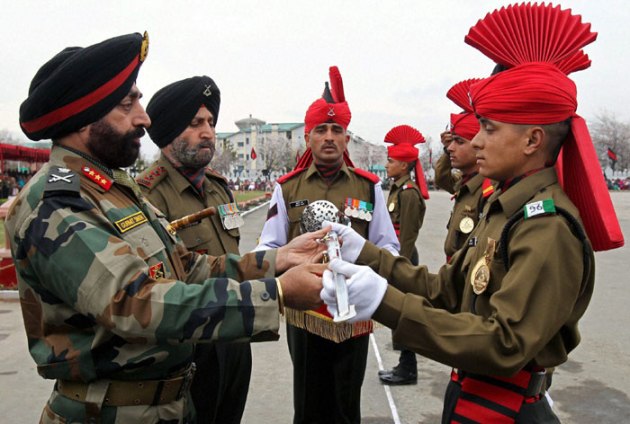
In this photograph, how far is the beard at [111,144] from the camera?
213cm

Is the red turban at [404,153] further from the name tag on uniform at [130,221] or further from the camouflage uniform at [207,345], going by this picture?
the name tag on uniform at [130,221]

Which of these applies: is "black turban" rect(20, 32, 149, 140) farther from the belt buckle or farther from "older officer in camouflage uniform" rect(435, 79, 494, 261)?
"older officer in camouflage uniform" rect(435, 79, 494, 261)

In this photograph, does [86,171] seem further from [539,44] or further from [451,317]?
[539,44]

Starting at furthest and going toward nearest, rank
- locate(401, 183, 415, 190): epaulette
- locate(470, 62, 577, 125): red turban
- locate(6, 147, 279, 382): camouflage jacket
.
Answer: locate(401, 183, 415, 190): epaulette, locate(470, 62, 577, 125): red turban, locate(6, 147, 279, 382): camouflage jacket

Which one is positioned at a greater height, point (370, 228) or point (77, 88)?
point (77, 88)

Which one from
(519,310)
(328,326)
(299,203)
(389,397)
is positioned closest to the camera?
(519,310)

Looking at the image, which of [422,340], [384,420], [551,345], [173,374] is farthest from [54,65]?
[384,420]

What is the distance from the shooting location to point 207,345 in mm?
3258

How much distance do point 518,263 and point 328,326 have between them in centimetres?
176

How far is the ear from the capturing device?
83.5 inches

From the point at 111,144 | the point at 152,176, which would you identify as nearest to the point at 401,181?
the point at 152,176

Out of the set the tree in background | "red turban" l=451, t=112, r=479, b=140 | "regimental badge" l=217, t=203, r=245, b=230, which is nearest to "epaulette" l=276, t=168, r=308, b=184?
"regimental badge" l=217, t=203, r=245, b=230

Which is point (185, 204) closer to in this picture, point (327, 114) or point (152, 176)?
point (152, 176)

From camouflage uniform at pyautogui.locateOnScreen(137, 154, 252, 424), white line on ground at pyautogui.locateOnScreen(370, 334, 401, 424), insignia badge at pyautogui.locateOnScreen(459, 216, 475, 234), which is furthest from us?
insignia badge at pyautogui.locateOnScreen(459, 216, 475, 234)
